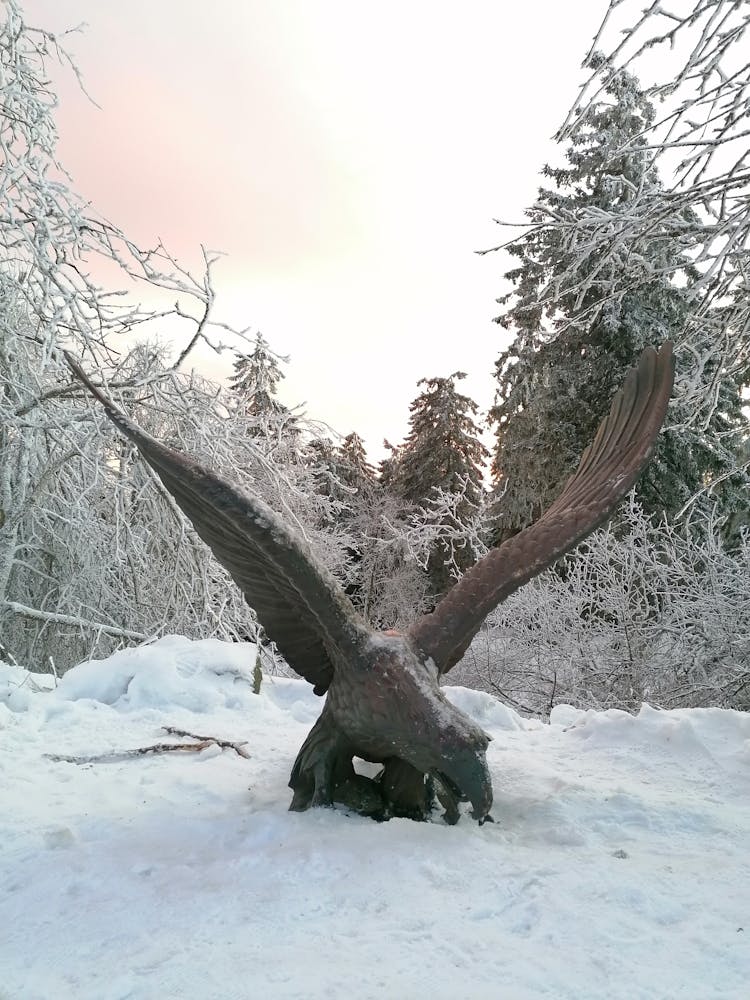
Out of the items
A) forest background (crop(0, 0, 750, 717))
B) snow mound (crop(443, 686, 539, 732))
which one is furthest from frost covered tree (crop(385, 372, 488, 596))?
snow mound (crop(443, 686, 539, 732))

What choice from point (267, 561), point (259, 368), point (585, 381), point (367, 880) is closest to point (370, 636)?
point (267, 561)

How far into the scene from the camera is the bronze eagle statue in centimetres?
282

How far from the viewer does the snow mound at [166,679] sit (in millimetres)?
4758

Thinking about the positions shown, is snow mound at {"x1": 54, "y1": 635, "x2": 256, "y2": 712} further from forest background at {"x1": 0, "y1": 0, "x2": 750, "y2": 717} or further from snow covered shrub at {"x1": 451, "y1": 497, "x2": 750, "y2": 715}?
snow covered shrub at {"x1": 451, "y1": 497, "x2": 750, "y2": 715}

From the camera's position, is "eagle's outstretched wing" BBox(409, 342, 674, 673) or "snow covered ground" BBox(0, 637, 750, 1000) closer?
"snow covered ground" BBox(0, 637, 750, 1000)

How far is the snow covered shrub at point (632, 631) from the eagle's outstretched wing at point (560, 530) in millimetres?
4495

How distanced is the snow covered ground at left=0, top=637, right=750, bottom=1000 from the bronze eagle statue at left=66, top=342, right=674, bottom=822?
234mm

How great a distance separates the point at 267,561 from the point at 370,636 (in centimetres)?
58

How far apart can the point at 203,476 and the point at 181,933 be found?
5.09ft

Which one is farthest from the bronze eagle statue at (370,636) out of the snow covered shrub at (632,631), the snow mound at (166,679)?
the snow covered shrub at (632,631)

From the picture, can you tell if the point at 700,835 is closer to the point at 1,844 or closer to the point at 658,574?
the point at 1,844

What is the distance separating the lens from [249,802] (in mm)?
3109

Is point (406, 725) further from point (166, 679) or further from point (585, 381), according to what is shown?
point (585, 381)

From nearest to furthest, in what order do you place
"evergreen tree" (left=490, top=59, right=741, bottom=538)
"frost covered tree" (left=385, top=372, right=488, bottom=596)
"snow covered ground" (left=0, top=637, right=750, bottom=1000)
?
"snow covered ground" (left=0, top=637, right=750, bottom=1000), "evergreen tree" (left=490, top=59, right=741, bottom=538), "frost covered tree" (left=385, top=372, right=488, bottom=596)
